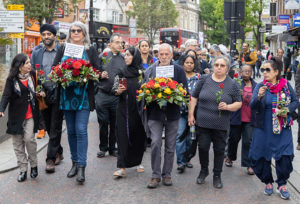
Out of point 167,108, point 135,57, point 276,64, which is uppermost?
point 135,57

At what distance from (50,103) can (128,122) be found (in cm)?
130

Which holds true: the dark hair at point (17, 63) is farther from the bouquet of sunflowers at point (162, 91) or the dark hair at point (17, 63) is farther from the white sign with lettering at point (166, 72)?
the white sign with lettering at point (166, 72)

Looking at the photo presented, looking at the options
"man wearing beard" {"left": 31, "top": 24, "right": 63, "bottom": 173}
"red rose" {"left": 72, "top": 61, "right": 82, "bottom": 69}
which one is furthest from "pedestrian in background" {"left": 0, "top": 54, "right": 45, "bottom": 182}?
"red rose" {"left": 72, "top": 61, "right": 82, "bottom": 69}

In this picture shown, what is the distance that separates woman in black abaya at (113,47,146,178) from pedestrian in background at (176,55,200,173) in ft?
2.34

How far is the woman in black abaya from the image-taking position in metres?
6.50

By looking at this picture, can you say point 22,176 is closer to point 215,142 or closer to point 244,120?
point 215,142

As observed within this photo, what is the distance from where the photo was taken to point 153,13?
60.6 meters

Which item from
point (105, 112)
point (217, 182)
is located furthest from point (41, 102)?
point (217, 182)

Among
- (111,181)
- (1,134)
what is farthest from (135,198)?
(1,134)

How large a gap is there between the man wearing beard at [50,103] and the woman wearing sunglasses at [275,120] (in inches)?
115

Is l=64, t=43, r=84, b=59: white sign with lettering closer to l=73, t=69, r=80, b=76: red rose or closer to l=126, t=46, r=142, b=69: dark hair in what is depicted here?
l=73, t=69, r=80, b=76: red rose

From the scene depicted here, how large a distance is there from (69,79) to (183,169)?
2.36 m

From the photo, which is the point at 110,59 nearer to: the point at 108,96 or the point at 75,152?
the point at 108,96

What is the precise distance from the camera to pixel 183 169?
22.8 ft
